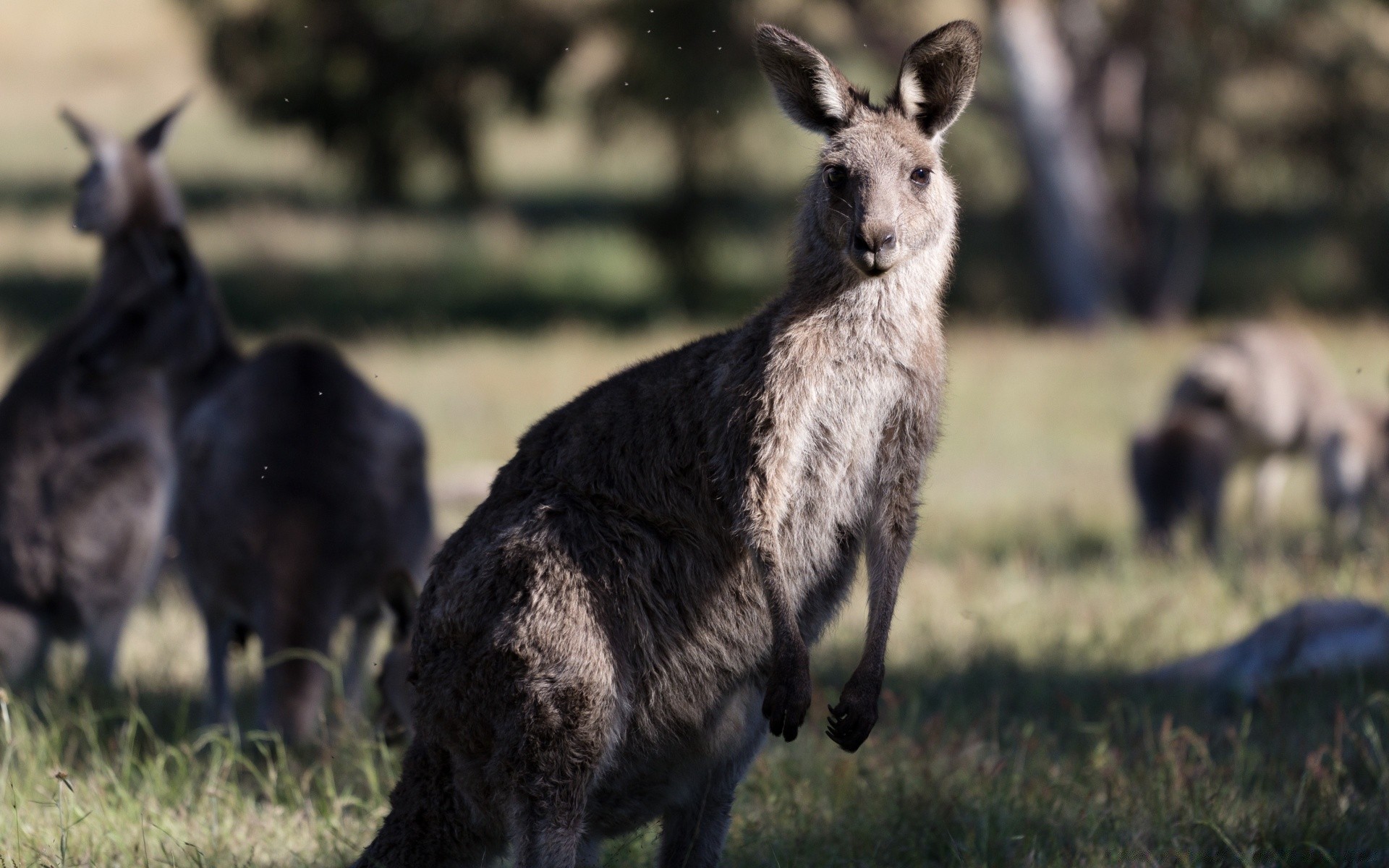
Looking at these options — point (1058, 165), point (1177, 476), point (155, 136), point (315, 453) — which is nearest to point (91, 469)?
point (315, 453)

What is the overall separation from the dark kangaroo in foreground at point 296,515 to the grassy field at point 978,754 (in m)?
0.33

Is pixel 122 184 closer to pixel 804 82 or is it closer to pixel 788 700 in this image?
pixel 804 82

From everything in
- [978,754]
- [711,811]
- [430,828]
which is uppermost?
[978,754]

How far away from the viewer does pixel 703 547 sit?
2875mm

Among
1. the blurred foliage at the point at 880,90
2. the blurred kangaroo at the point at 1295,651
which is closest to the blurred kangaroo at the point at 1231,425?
the blurred kangaroo at the point at 1295,651

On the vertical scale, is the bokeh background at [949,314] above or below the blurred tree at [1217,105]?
below

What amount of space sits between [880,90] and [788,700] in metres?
16.7

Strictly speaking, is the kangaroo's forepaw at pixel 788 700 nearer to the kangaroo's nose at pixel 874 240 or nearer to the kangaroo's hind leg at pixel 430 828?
the kangaroo's hind leg at pixel 430 828

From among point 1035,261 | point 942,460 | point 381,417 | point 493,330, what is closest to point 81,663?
point 381,417

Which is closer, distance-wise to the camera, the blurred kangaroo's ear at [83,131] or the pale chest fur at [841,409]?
the pale chest fur at [841,409]

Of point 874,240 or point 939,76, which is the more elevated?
point 939,76

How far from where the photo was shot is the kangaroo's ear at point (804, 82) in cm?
297

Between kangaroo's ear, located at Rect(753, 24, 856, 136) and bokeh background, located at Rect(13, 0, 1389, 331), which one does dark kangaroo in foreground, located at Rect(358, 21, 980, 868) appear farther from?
bokeh background, located at Rect(13, 0, 1389, 331)

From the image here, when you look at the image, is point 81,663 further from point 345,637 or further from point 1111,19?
point 1111,19
